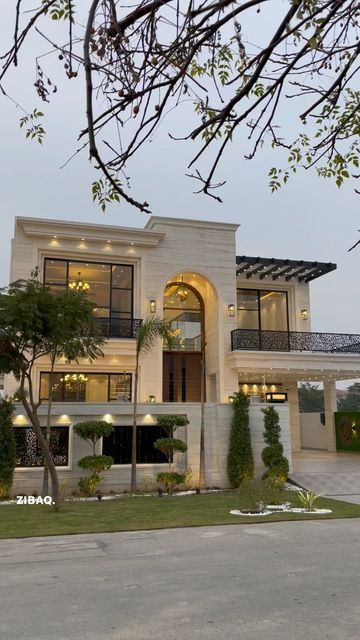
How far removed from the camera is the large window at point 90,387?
59.5ft

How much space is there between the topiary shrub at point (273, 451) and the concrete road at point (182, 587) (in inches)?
250

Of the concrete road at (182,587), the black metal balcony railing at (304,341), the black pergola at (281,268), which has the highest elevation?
the black pergola at (281,268)

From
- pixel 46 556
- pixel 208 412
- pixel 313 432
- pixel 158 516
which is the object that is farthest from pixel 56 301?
pixel 313 432

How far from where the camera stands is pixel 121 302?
19281 mm

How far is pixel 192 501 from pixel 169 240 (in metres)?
9.89

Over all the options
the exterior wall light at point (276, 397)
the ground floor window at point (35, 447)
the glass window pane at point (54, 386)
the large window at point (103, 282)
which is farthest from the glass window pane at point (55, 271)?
the exterior wall light at point (276, 397)

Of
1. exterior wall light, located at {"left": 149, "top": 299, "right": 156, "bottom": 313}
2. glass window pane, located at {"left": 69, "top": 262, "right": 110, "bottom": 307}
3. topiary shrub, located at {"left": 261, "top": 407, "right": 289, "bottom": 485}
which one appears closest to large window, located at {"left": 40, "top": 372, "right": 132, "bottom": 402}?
exterior wall light, located at {"left": 149, "top": 299, "right": 156, "bottom": 313}

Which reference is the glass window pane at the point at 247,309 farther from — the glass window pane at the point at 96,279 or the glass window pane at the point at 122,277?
the glass window pane at the point at 96,279

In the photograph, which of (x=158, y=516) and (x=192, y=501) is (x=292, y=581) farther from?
(x=192, y=501)

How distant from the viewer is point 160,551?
23.6 feet

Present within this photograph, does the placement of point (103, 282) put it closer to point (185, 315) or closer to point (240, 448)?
point (185, 315)

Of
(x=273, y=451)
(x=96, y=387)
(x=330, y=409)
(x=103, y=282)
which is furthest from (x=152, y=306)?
(x=330, y=409)

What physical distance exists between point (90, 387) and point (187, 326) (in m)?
4.57

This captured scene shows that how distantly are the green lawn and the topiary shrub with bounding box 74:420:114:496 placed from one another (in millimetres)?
1035
